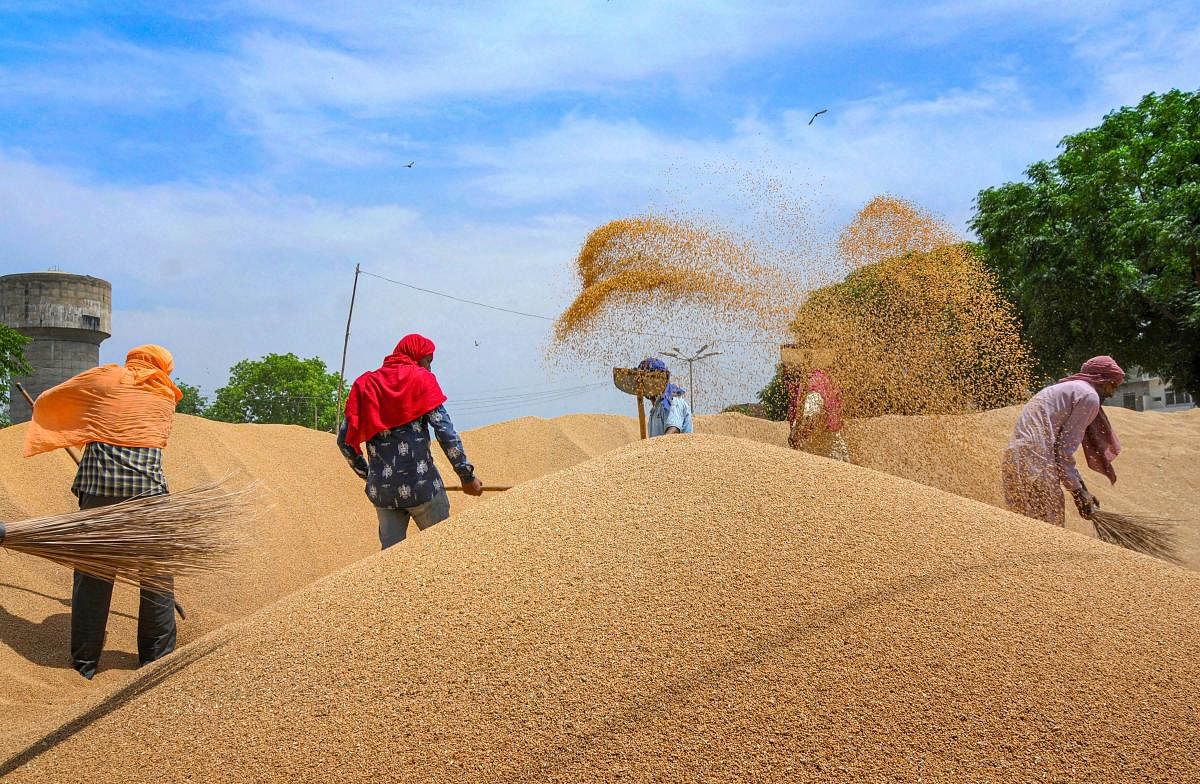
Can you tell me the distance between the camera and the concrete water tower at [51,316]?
27156mm

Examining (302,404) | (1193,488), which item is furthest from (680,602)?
(302,404)

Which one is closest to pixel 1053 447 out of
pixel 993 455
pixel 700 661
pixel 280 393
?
pixel 993 455

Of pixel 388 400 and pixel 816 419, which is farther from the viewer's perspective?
pixel 816 419

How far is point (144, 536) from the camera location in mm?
2283

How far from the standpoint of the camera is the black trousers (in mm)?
3193


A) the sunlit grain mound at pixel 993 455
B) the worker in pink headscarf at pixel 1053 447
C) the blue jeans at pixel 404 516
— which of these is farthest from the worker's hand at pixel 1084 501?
the blue jeans at pixel 404 516

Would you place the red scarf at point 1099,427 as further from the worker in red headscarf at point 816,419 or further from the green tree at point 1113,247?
the green tree at point 1113,247

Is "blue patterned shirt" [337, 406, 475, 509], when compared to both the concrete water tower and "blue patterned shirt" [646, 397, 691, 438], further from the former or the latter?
the concrete water tower

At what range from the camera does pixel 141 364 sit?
3.30 metres

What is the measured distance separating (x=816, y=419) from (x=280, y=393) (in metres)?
34.4

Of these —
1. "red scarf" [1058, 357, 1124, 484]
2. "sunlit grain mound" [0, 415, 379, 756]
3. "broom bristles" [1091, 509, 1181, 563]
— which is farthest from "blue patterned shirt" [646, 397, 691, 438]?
"sunlit grain mound" [0, 415, 379, 756]

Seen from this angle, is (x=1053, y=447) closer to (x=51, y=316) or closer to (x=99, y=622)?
(x=99, y=622)

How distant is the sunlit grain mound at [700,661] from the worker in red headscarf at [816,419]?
2238 millimetres

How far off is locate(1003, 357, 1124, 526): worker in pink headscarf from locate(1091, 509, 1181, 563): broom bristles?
208 mm
